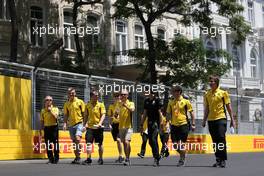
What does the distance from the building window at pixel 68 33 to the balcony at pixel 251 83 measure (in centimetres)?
1872

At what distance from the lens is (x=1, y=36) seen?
28.0 meters

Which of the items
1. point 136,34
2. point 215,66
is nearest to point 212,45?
point 136,34

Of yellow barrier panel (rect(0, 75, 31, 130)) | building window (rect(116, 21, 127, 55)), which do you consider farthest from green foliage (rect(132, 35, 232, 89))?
yellow barrier panel (rect(0, 75, 31, 130))

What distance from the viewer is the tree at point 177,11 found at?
2798 cm

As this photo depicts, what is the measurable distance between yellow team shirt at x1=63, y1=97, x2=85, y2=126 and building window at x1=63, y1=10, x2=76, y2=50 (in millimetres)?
16997

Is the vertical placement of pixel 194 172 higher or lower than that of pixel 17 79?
lower

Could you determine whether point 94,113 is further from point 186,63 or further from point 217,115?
point 186,63

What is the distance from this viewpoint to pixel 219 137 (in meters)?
12.6

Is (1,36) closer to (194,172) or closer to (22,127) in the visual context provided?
(22,127)

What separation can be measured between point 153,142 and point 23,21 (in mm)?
17958

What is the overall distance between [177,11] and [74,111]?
51.8 feet

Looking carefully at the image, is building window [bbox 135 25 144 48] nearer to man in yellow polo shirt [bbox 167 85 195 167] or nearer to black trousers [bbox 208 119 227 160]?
man in yellow polo shirt [bbox 167 85 195 167]

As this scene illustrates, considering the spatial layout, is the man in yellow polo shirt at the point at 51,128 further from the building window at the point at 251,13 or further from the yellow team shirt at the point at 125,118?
the building window at the point at 251,13

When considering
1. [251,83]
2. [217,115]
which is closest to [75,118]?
[217,115]
